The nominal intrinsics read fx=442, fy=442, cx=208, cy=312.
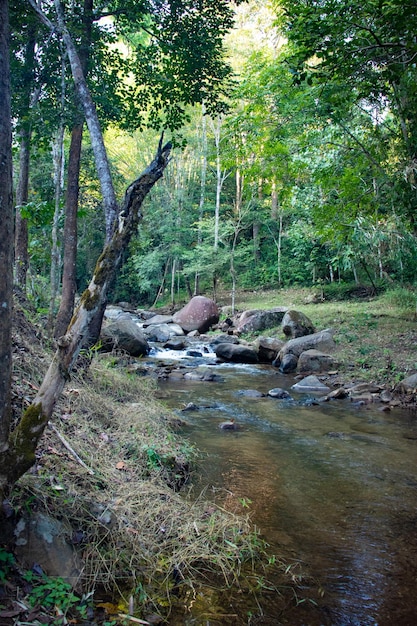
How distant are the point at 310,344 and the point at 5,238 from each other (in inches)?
Answer: 472

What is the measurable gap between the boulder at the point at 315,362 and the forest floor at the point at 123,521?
740cm

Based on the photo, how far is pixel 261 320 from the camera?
18.2 m

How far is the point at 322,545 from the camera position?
3926 mm

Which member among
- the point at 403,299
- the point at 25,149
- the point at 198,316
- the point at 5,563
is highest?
the point at 25,149

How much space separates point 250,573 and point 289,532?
0.86 m

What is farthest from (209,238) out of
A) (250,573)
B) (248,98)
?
(250,573)

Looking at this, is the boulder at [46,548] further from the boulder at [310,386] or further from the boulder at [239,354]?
the boulder at [239,354]

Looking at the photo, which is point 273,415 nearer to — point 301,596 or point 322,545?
point 322,545

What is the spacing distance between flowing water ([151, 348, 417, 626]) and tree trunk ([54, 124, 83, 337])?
2782 mm

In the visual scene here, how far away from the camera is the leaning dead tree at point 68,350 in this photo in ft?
8.75

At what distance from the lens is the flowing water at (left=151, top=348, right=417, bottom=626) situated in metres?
3.27

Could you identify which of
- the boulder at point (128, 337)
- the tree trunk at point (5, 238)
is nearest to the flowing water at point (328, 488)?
the tree trunk at point (5, 238)

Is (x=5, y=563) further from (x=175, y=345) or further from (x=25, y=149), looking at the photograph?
(x=175, y=345)

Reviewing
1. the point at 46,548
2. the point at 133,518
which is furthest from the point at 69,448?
the point at 46,548
